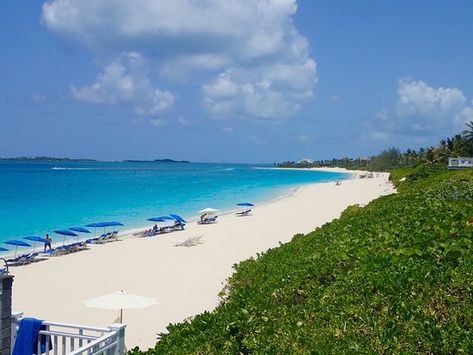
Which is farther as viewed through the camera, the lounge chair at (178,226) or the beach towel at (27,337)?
the lounge chair at (178,226)

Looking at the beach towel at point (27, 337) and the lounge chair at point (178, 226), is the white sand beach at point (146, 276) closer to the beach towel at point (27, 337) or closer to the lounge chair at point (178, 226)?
the lounge chair at point (178, 226)

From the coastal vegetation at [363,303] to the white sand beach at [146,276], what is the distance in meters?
4.40

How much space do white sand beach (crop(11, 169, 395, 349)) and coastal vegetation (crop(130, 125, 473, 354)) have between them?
173 inches

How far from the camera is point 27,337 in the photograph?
21.1ft

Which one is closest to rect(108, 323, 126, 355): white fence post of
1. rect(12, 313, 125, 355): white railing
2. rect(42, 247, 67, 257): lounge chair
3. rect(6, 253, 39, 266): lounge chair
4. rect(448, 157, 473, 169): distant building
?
rect(12, 313, 125, 355): white railing

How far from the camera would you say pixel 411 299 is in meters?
5.32

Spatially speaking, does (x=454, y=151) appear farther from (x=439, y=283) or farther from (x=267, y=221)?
(x=439, y=283)

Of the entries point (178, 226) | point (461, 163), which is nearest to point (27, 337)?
point (178, 226)

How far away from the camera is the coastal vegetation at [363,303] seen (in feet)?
15.6

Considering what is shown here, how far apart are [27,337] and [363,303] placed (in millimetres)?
4425

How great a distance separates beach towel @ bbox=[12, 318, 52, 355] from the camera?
642 centimetres

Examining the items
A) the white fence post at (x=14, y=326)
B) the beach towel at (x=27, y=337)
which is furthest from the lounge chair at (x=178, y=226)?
the beach towel at (x=27, y=337)

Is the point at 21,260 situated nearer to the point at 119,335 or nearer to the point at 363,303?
the point at 119,335

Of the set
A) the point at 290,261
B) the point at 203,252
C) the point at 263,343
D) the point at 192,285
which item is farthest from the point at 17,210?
the point at 263,343
